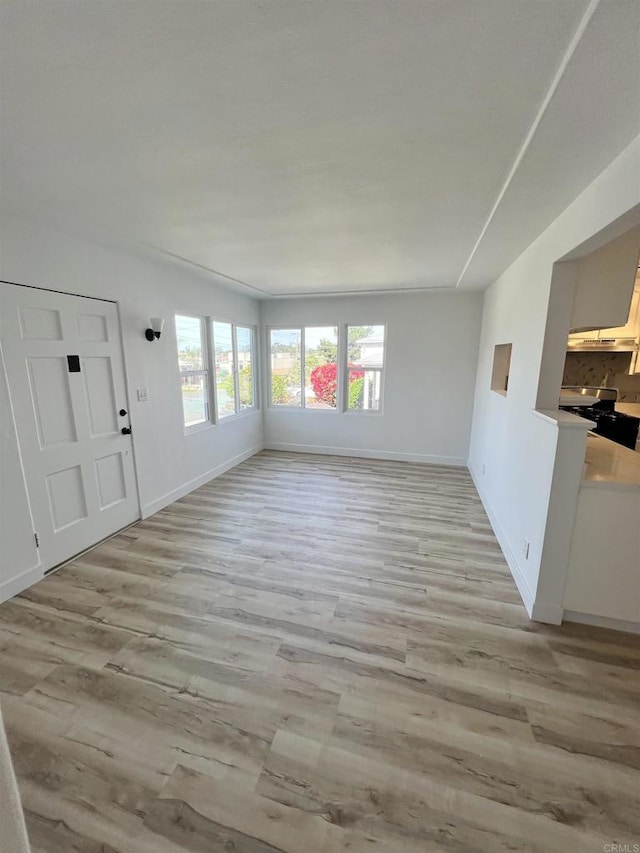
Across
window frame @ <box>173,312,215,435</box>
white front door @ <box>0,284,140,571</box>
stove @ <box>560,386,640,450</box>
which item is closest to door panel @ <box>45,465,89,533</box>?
white front door @ <box>0,284,140,571</box>

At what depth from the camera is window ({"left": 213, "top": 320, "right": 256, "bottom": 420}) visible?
4.44 m

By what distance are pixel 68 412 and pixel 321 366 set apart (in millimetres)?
3483

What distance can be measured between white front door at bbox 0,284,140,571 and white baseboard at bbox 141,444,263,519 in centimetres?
27

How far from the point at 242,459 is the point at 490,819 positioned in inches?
175

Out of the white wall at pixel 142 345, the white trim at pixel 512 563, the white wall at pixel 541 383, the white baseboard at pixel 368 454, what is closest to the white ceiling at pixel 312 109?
the white wall at pixel 541 383

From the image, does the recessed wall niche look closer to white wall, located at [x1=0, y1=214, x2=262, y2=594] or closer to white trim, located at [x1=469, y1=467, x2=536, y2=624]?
white trim, located at [x1=469, y1=467, x2=536, y2=624]

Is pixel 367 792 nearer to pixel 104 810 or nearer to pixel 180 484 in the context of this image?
pixel 104 810

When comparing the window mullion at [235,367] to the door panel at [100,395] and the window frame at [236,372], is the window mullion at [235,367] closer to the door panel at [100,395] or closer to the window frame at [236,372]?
the window frame at [236,372]

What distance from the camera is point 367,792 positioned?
1245 mm

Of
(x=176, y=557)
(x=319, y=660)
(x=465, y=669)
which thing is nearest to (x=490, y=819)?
(x=465, y=669)

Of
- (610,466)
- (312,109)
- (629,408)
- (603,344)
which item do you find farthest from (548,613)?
(603,344)

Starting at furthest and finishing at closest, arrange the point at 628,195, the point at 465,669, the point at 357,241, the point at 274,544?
the point at 274,544
the point at 357,241
the point at 465,669
the point at 628,195

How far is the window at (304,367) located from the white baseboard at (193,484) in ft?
3.52

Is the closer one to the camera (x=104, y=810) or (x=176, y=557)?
(x=104, y=810)
